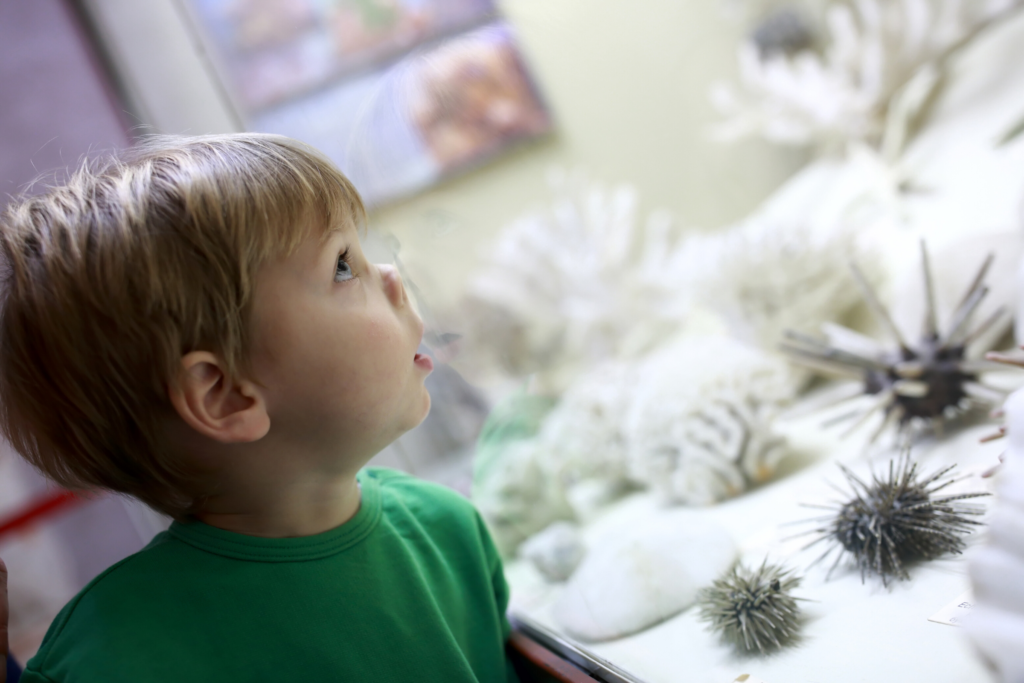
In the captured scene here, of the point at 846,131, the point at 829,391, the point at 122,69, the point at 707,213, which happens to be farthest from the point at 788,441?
the point at 122,69

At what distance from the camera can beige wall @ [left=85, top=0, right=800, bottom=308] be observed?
3.25 feet

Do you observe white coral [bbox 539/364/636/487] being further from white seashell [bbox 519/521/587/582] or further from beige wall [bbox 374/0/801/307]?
beige wall [bbox 374/0/801/307]

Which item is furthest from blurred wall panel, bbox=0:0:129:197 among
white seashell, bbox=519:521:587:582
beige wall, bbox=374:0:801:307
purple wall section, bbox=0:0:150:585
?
white seashell, bbox=519:521:587:582

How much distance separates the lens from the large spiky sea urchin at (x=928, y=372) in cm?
68

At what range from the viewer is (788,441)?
0.84m

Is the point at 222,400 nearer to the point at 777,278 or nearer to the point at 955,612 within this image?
the point at 955,612

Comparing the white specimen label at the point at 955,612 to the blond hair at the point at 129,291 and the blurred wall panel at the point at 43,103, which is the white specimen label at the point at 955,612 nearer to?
the blond hair at the point at 129,291

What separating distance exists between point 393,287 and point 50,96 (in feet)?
2.48

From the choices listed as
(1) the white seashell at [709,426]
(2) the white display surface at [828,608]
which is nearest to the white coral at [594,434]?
(1) the white seashell at [709,426]

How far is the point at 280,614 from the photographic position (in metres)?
0.55

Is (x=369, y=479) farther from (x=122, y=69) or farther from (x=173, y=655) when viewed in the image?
(x=122, y=69)

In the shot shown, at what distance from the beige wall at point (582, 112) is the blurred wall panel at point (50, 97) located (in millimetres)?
47

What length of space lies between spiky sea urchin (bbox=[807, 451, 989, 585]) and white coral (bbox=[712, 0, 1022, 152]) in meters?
0.80

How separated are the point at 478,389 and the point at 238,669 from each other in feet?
2.12
